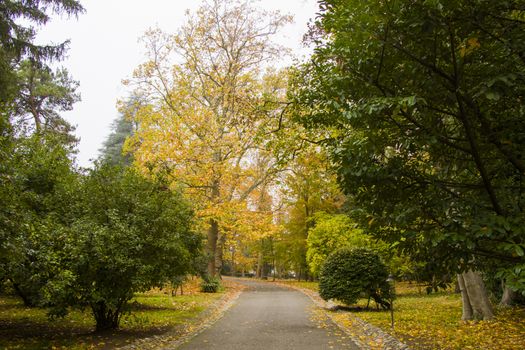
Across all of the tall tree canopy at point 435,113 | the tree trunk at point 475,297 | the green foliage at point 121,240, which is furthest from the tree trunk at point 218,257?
the tall tree canopy at point 435,113

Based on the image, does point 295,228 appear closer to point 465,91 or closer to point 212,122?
point 212,122

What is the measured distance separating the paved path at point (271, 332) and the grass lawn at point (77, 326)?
1.23 meters

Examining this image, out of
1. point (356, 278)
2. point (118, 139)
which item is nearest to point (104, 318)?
point (356, 278)

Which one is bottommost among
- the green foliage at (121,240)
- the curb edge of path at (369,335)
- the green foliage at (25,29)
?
the curb edge of path at (369,335)

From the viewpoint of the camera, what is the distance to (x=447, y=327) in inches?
409

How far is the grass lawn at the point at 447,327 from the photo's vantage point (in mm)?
8195

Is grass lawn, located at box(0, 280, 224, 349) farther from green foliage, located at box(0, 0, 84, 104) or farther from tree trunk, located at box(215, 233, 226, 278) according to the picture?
tree trunk, located at box(215, 233, 226, 278)

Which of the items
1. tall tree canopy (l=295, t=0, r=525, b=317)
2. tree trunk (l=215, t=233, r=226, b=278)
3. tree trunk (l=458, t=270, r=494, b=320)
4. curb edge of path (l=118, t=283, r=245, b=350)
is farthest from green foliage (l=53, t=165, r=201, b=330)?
tree trunk (l=215, t=233, r=226, b=278)

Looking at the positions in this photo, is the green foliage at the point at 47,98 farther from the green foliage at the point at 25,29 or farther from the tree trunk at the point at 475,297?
the tree trunk at the point at 475,297

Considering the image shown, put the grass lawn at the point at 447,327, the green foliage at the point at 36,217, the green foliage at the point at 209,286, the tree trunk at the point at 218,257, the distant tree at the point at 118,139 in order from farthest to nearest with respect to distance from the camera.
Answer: the distant tree at the point at 118,139 < the tree trunk at the point at 218,257 < the green foliage at the point at 209,286 < the grass lawn at the point at 447,327 < the green foliage at the point at 36,217

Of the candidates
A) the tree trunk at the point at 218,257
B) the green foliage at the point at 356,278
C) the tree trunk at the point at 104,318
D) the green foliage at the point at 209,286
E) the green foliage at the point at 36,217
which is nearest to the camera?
the green foliage at the point at 36,217

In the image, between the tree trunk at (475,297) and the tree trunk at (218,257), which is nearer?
the tree trunk at (475,297)

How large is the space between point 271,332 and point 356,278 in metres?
5.08

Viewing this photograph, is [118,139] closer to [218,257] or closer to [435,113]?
[218,257]
